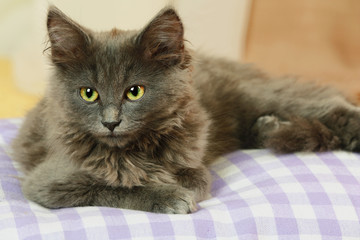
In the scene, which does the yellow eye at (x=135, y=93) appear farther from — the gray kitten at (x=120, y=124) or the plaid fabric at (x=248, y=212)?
the plaid fabric at (x=248, y=212)

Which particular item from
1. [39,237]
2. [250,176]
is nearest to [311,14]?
[250,176]

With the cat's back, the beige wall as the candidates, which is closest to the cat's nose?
the cat's back

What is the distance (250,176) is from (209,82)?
0.60 m

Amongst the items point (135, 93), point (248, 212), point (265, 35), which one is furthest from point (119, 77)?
point (265, 35)

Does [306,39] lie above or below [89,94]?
below

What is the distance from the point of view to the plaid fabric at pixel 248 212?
158cm

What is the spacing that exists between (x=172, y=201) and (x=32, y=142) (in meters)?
0.77

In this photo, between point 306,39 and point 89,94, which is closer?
point 89,94

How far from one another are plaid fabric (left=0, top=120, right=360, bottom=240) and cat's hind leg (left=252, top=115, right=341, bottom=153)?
4 cm

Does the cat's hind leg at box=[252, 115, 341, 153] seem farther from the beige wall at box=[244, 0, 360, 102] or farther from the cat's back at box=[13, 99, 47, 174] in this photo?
the beige wall at box=[244, 0, 360, 102]

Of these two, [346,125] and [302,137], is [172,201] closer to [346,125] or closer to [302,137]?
[302,137]

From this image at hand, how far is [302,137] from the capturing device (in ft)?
6.91

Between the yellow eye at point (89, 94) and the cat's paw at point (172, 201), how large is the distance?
1.29 feet

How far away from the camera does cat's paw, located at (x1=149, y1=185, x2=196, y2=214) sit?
1677mm
